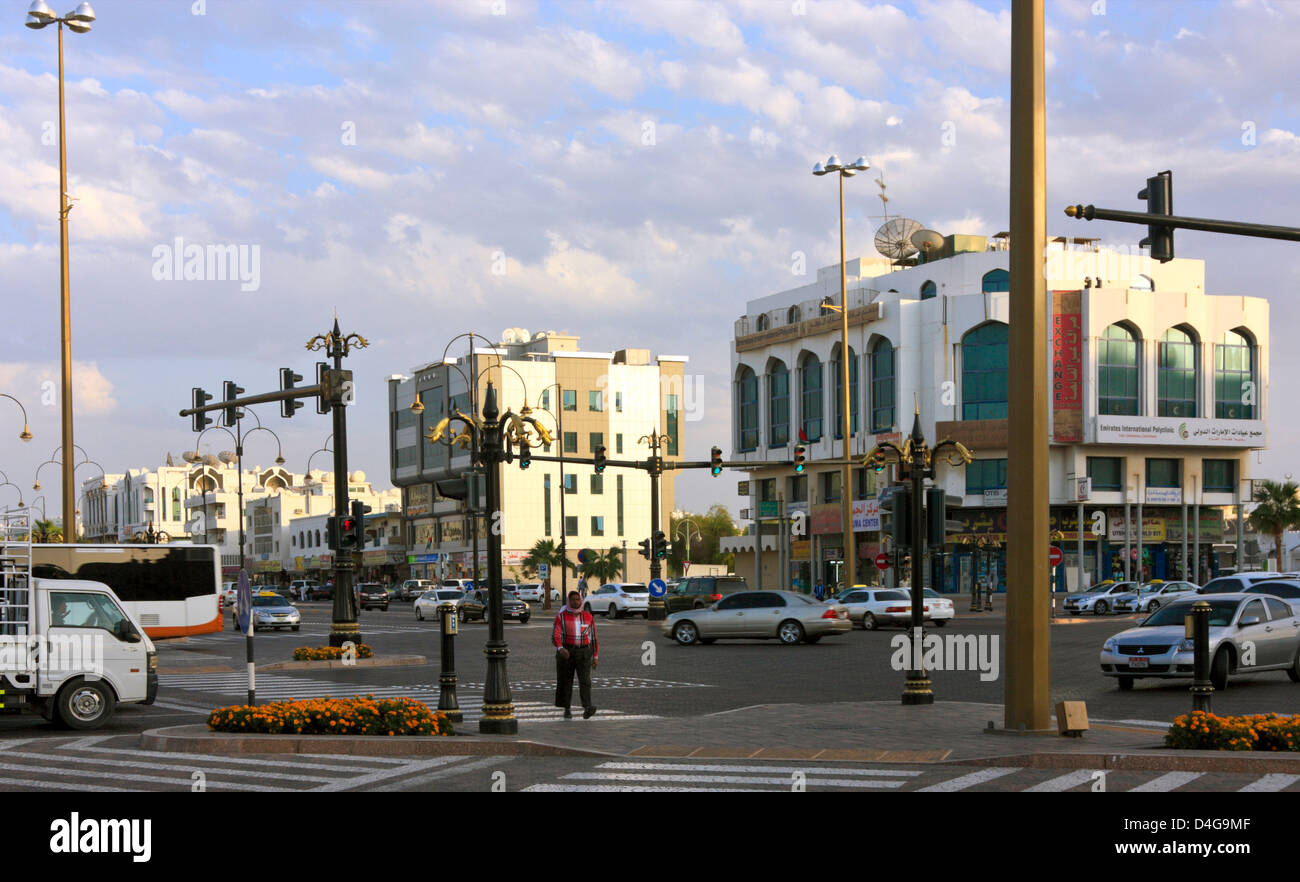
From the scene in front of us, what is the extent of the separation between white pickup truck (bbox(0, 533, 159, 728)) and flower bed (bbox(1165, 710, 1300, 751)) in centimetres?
1293

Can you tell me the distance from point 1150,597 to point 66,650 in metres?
48.3

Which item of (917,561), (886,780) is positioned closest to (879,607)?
(917,561)

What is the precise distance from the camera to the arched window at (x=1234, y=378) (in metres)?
78.6

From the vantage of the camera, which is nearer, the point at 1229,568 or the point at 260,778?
the point at 260,778

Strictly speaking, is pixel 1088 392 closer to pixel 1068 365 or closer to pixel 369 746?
pixel 1068 365

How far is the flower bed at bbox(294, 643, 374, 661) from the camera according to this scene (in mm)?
31953

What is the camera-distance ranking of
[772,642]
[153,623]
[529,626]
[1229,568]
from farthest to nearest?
[1229,568] < [529,626] < [153,623] < [772,642]

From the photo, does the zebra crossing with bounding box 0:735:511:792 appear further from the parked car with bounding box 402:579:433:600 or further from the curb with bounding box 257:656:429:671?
the parked car with bounding box 402:579:433:600

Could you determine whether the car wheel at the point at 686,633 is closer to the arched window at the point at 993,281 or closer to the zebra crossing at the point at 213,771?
the zebra crossing at the point at 213,771

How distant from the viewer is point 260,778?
12695 millimetres

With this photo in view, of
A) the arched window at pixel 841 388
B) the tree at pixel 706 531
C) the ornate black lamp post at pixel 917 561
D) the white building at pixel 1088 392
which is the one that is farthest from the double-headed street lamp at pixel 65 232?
the tree at pixel 706 531
